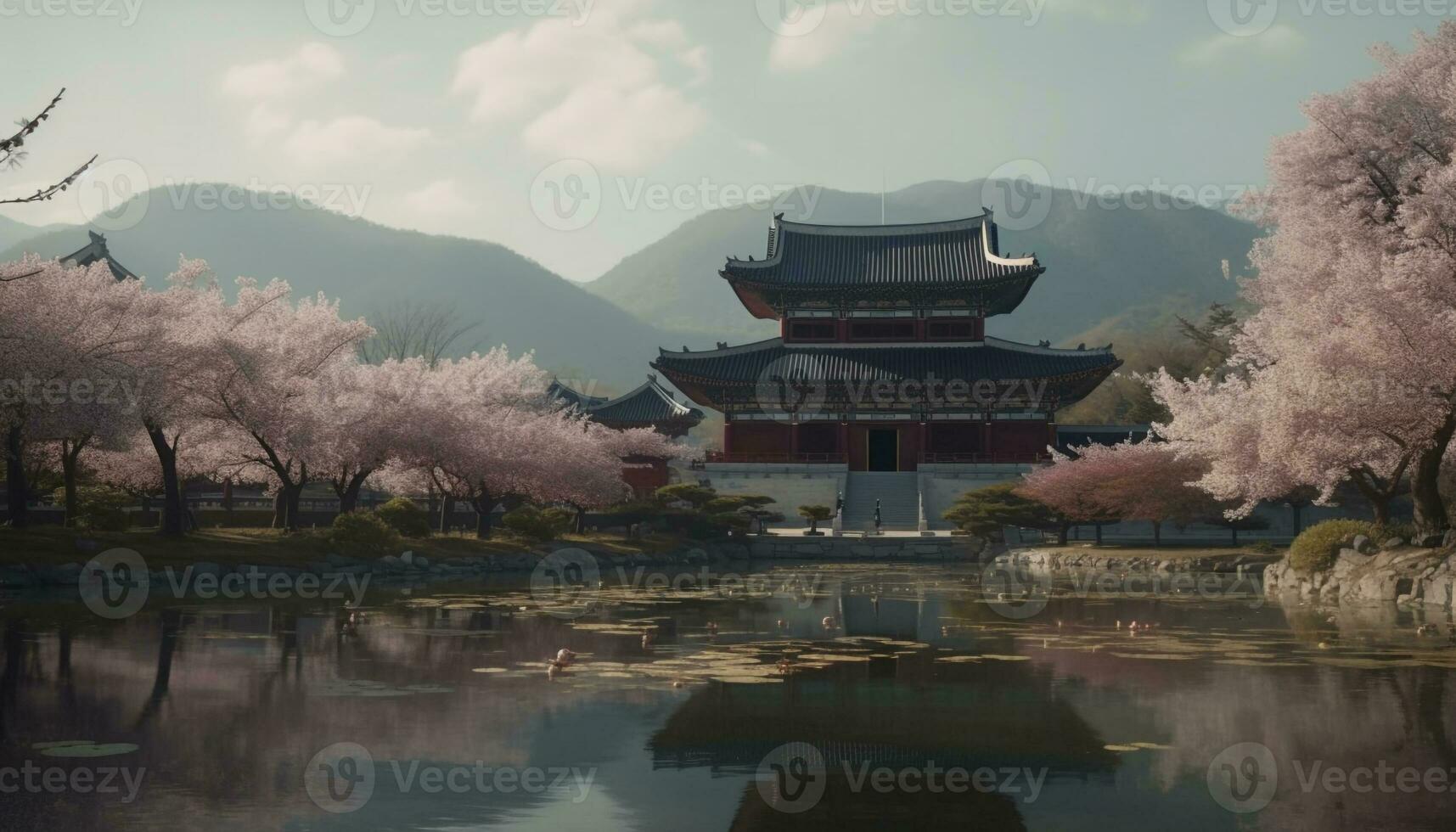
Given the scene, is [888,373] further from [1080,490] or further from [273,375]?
[273,375]

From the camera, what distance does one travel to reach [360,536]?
89.5ft

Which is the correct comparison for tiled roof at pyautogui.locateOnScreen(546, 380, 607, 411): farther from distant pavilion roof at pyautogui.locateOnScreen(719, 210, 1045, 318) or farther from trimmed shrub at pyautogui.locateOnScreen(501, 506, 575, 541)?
trimmed shrub at pyautogui.locateOnScreen(501, 506, 575, 541)

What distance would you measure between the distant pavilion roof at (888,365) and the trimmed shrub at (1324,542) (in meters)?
25.0

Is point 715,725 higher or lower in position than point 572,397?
lower

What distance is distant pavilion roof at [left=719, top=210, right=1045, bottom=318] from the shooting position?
5291 centimetres

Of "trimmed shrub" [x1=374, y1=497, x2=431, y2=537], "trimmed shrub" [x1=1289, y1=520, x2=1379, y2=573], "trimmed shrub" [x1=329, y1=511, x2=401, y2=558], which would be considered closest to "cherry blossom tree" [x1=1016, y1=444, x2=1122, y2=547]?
"trimmed shrub" [x1=1289, y1=520, x2=1379, y2=573]

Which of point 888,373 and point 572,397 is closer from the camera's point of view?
point 888,373

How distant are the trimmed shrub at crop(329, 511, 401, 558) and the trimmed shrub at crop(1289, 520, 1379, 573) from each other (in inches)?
812

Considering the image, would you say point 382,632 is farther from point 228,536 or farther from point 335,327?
point 335,327

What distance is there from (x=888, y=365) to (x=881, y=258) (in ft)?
21.6

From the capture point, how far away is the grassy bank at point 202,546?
21.9m

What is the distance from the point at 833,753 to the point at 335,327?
83.5 ft

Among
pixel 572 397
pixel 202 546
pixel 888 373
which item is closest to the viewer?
pixel 202 546

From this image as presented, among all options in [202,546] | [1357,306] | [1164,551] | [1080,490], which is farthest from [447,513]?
[1357,306]
